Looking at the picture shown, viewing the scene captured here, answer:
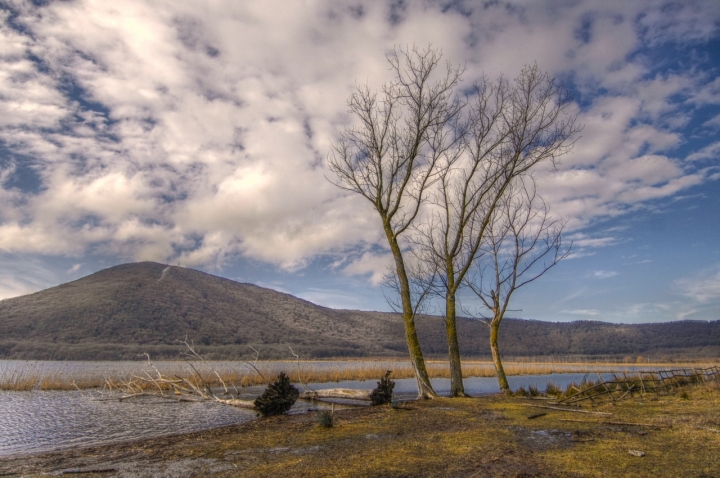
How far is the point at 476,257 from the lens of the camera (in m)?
16.8

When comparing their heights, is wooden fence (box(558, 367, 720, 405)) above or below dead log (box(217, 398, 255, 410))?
above

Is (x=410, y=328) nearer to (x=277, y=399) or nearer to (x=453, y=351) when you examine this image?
(x=453, y=351)

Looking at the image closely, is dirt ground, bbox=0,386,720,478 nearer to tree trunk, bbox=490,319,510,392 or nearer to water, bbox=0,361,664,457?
water, bbox=0,361,664,457

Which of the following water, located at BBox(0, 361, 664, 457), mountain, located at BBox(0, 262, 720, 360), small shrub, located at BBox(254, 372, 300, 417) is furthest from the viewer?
mountain, located at BBox(0, 262, 720, 360)

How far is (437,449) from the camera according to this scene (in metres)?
6.29

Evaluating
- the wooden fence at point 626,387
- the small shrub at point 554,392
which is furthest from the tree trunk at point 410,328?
the small shrub at point 554,392

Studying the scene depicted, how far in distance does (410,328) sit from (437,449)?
789 cm

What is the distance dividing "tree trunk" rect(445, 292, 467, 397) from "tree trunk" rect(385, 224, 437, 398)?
941mm

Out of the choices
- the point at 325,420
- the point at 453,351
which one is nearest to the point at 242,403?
the point at 325,420

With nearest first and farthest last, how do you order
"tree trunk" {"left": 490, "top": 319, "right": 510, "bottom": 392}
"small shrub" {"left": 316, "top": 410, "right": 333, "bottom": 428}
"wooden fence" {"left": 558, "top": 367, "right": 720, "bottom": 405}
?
"small shrub" {"left": 316, "top": 410, "right": 333, "bottom": 428}
"wooden fence" {"left": 558, "top": 367, "right": 720, "bottom": 405}
"tree trunk" {"left": 490, "top": 319, "right": 510, "bottom": 392}

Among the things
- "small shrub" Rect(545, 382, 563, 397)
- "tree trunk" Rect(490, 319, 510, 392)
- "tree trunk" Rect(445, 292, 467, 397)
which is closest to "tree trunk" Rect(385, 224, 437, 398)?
"tree trunk" Rect(445, 292, 467, 397)

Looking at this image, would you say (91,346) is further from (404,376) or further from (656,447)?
(656,447)

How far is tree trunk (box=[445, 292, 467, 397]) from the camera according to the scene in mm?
14514

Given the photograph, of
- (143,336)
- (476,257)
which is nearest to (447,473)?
(476,257)
